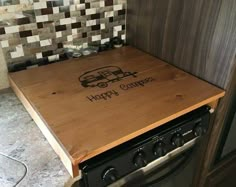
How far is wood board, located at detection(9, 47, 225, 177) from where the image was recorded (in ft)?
2.21

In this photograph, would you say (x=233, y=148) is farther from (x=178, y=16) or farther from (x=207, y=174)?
(x=178, y=16)

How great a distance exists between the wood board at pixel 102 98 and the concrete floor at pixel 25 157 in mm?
32

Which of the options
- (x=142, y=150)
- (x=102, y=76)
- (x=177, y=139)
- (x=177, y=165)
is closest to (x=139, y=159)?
(x=142, y=150)

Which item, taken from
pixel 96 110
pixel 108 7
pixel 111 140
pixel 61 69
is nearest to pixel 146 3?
pixel 108 7

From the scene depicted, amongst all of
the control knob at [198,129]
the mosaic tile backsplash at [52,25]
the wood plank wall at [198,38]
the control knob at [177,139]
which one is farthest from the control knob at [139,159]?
the mosaic tile backsplash at [52,25]

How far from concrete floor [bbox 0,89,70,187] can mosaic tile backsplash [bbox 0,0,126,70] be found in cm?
29

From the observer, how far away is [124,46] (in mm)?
1265

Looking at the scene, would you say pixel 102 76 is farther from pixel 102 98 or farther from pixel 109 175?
pixel 109 175

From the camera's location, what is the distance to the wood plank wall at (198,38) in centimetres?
83

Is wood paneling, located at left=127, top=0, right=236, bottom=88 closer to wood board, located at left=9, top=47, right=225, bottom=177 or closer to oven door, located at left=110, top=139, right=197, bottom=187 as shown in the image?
wood board, located at left=9, top=47, right=225, bottom=177

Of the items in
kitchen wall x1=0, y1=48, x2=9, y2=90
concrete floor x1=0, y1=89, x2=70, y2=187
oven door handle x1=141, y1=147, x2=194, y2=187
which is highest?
kitchen wall x1=0, y1=48, x2=9, y2=90

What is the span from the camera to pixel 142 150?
0.75 metres

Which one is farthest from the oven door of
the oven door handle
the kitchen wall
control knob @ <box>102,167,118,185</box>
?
the kitchen wall

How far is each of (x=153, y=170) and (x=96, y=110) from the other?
0.32 meters
